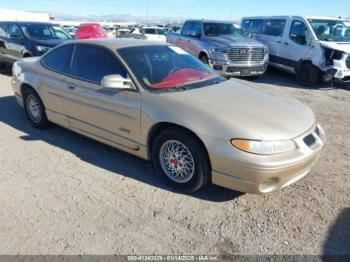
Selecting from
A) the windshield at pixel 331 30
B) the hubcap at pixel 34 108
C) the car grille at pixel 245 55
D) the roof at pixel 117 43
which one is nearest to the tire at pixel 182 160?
the roof at pixel 117 43

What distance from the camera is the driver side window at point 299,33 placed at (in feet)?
33.4

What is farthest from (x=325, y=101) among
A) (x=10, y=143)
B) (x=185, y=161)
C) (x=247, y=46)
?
(x=10, y=143)

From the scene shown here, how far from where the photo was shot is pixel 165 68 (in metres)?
4.18

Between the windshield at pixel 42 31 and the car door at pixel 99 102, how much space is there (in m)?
7.01

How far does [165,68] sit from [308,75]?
725 centimetres

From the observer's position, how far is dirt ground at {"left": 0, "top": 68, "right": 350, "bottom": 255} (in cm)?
289

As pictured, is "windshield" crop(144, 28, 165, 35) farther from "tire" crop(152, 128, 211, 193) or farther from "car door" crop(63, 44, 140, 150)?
"tire" crop(152, 128, 211, 193)


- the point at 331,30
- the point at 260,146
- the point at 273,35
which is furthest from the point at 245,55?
the point at 260,146

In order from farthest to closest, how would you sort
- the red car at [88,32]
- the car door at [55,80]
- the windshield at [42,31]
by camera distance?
the red car at [88,32], the windshield at [42,31], the car door at [55,80]

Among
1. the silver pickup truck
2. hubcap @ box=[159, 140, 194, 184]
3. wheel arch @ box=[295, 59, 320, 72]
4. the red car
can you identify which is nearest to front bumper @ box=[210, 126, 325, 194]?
hubcap @ box=[159, 140, 194, 184]

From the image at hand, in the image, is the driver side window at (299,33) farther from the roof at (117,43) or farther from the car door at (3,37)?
the car door at (3,37)

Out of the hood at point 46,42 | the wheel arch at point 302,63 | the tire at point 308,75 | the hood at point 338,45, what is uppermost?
the hood at point 338,45

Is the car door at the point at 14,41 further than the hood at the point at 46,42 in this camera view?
Yes

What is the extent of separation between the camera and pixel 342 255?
279 cm
